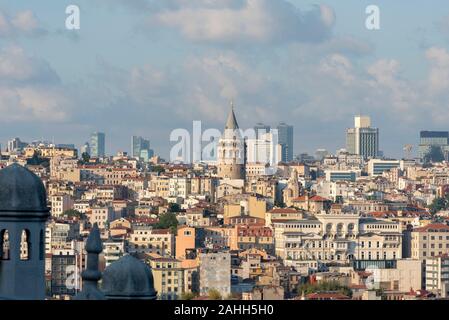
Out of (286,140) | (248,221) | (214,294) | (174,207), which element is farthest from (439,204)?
(214,294)

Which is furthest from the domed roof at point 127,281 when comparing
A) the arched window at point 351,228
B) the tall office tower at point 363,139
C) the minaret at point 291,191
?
the tall office tower at point 363,139

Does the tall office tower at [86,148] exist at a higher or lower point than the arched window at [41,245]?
higher

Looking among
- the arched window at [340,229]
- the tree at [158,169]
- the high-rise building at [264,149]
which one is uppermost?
the high-rise building at [264,149]

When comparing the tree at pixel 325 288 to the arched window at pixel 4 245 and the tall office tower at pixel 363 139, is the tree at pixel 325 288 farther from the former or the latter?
the tall office tower at pixel 363 139

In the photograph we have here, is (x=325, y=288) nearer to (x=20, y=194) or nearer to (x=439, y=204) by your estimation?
(x=439, y=204)
